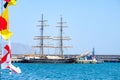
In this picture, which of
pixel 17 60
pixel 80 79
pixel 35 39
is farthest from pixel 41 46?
pixel 80 79

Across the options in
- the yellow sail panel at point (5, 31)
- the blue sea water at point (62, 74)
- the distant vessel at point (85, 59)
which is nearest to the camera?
the yellow sail panel at point (5, 31)

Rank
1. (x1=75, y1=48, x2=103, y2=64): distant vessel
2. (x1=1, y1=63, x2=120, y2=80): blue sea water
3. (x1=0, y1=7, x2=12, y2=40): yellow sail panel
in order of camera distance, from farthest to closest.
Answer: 1. (x1=75, y1=48, x2=103, y2=64): distant vessel
2. (x1=1, y1=63, x2=120, y2=80): blue sea water
3. (x1=0, y1=7, x2=12, y2=40): yellow sail panel

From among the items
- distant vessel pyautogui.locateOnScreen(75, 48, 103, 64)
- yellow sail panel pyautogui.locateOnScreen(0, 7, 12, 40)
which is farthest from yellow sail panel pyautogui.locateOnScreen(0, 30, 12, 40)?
distant vessel pyautogui.locateOnScreen(75, 48, 103, 64)

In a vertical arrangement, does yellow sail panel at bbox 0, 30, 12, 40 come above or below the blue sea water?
above

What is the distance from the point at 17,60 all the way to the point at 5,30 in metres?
140

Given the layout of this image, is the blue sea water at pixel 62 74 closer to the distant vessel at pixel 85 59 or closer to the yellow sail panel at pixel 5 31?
the yellow sail panel at pixel 5 31

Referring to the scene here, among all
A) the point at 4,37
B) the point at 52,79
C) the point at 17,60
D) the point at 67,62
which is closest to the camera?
the point at 4,37

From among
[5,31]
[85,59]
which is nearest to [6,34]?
[5,31]

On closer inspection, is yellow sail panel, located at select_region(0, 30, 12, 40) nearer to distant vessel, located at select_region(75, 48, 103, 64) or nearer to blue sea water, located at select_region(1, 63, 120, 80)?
blue sea water, located at select_region(1, 63, 120, 80)

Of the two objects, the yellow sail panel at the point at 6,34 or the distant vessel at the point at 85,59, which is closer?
the yellow sail panel at the point at 6,34

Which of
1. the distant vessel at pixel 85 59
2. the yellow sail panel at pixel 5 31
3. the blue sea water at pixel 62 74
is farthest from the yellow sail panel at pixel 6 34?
the distant vessel at pixel 85 59

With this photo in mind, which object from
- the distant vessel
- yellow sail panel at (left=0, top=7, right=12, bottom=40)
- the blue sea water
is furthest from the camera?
the distant vessel

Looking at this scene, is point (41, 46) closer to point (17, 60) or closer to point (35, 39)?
point (35, 39)

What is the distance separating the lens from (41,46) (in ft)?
433
